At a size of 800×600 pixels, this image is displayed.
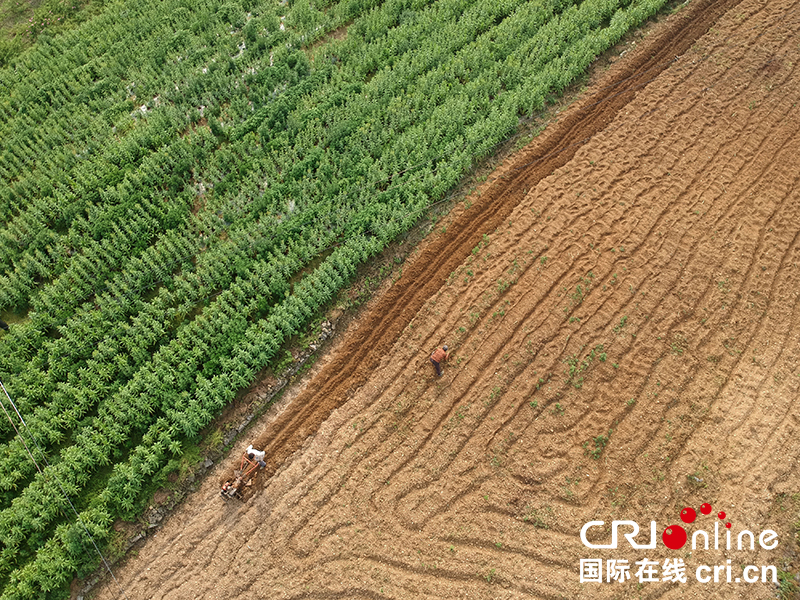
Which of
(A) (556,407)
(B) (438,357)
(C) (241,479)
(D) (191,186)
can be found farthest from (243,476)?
(D) (191,186)

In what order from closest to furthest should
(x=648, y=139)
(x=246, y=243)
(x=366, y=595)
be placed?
(x=366, y=595) → (x=246, y=243) → (x=648, y=139)

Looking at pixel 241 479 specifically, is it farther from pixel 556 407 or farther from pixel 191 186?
pixel 191 186

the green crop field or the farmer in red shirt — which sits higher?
the green crop field

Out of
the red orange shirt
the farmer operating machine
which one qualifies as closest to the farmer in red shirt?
the red orange shirt

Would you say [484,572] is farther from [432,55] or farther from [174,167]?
[432,55]

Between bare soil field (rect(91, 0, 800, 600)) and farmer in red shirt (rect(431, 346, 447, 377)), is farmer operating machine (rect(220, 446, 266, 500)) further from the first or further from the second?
farmer in red shirt (rect(431, 346, 447, 377))

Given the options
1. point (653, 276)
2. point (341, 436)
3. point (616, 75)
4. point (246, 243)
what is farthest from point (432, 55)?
point (341, 436)
